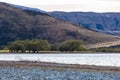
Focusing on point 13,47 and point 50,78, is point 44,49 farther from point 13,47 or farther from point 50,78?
point 50,78

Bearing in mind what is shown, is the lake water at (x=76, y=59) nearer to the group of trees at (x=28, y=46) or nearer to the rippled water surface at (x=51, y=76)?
the rippled water surface at (x=51, y=76)

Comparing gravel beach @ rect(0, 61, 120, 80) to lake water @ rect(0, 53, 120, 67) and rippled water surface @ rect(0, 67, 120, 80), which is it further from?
lake water @ rect(0, 53, 120, 67)

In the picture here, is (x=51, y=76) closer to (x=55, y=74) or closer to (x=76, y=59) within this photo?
→ (x=55, y=74)

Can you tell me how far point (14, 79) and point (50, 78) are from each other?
383cm

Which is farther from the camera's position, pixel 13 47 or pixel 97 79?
pixel 13 47

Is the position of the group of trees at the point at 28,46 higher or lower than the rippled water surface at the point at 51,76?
lower

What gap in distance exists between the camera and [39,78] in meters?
46.2

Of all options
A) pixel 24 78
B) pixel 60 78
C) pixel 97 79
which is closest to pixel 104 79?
pixel 97 79

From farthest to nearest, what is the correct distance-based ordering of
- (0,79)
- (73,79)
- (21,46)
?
(21,46) < (73,79) < (0,79)

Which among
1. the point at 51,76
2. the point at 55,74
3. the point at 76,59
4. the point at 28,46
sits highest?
the point at 51,76

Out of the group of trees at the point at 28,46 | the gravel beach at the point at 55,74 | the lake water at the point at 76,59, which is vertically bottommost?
the group of trees at the point at 28,46

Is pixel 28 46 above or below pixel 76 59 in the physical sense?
below

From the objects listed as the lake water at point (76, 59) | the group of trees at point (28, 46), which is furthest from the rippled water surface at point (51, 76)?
the group of trees at point (28, 46)

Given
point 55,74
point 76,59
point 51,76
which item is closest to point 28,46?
point 76,59
